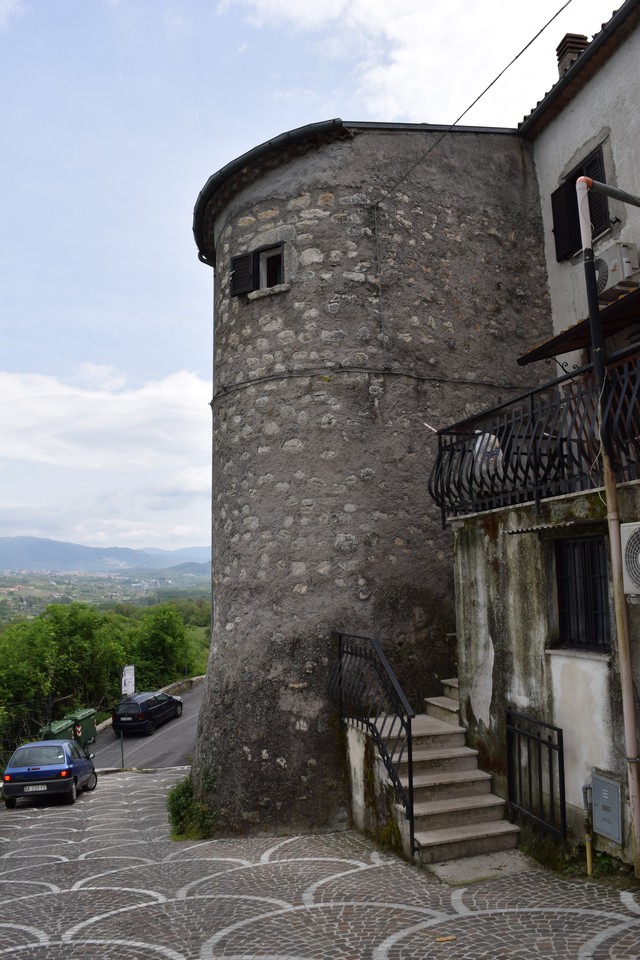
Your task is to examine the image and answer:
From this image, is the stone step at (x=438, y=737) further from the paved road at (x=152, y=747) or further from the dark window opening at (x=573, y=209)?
the paved road at (x=152, y=747)

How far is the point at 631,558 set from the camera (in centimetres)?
536

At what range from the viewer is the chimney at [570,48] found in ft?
34.3

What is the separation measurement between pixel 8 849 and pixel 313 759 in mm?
4118

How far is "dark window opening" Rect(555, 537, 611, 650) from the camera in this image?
240 inches

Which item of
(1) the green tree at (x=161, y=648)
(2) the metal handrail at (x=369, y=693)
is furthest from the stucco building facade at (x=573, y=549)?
(1) the green tree at (x=161, y=648)

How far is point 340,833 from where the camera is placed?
830 centimetres

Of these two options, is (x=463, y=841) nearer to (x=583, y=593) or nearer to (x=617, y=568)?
(x=583, y=593)

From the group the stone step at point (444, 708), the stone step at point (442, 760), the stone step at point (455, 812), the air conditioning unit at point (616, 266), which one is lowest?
the stone step at point (455, 812)

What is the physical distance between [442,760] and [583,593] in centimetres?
241

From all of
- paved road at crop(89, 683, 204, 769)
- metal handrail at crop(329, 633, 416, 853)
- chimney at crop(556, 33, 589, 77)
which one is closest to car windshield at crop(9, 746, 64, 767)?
paved road at crop(89, 683, 204, 769)

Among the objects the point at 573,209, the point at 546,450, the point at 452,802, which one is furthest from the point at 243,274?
the point at 452,802

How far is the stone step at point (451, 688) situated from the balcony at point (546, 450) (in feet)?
6.71

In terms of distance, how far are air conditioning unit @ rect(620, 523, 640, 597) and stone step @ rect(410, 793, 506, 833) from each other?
2.81 m

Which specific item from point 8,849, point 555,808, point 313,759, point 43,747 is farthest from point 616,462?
point 43,747
